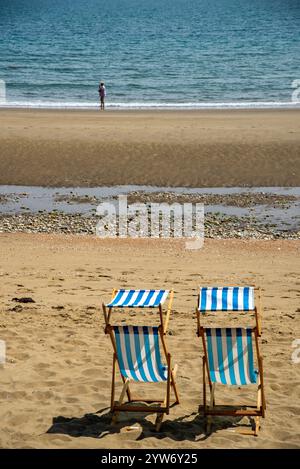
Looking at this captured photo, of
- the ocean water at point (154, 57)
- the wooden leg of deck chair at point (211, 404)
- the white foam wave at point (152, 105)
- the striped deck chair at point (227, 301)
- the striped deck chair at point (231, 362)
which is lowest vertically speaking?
the wooden leg of deck chair at point (211, 404)

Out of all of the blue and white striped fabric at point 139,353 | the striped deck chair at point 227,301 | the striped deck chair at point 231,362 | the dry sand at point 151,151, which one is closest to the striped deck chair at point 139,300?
the blue and white striped fabric at point 139,353

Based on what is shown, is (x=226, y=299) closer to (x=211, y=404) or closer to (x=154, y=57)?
(x=211, y=404)

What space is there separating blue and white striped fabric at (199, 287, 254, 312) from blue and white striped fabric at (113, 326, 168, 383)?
1.70 ft

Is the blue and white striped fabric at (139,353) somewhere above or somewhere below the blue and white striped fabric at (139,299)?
below

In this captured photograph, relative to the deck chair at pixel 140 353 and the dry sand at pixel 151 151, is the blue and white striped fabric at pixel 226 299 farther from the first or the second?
the dry sand at pixel 151 151

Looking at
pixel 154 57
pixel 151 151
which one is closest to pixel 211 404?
pixel 151 151

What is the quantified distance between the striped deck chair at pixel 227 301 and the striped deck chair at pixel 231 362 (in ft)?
0.59

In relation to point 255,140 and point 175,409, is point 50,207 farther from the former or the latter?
point 175,409

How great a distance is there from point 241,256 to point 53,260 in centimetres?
305

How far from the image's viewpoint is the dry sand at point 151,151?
66.7ft

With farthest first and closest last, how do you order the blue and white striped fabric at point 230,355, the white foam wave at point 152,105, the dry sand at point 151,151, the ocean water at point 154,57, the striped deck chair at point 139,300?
1. the ocean water at point 154,57
2. the white foam wave at point 152,105
3. the dry sand at point 151,151
4. the striped deck chair at point 139,300
5. the blue and white striped fabric at point 230,355

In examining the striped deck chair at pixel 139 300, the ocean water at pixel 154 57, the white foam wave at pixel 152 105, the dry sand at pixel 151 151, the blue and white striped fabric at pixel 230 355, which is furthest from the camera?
the ocean water at pixel 154 57

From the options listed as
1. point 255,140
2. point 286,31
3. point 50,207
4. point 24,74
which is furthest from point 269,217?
point 286,31

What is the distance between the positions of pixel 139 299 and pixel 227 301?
0.79 metres
